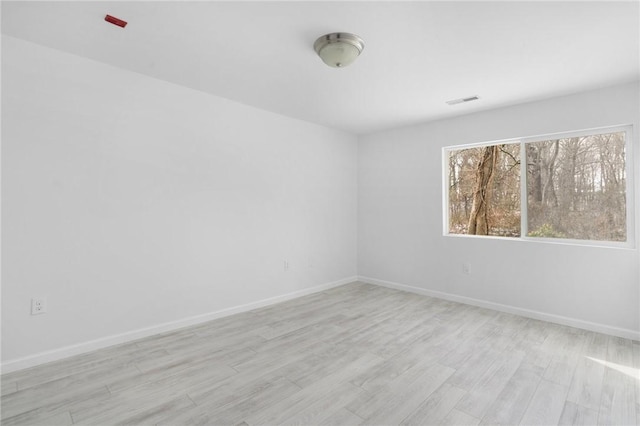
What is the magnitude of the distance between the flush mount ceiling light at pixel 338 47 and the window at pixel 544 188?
96.8 inches

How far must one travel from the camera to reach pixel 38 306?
7.60ft

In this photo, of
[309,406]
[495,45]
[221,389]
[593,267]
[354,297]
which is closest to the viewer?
[309,406]

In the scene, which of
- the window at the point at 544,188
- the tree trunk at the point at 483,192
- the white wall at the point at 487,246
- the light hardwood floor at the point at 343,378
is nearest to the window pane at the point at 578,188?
the window at the point at 544,188

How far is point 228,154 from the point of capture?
3.48m

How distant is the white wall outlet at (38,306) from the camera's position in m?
2.30

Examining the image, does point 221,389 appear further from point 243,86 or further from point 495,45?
point 495,45

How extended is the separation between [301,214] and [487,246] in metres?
2.43

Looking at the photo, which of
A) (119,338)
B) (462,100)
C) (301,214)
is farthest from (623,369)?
(119,338)

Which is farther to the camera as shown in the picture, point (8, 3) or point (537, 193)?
point (537, 193)

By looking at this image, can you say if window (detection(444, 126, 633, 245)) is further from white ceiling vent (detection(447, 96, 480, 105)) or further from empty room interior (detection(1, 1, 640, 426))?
white ceiling vent (detection(447, 96, 480, 105))

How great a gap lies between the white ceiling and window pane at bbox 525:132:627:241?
60 cm

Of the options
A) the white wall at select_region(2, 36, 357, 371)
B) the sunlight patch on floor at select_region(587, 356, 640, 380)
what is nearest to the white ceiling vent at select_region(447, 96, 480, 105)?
the white wall at select_region(2, 36, 357, 371)

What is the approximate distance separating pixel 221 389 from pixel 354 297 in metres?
2.41

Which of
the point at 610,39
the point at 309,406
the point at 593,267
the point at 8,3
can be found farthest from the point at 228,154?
the point at 593,267
